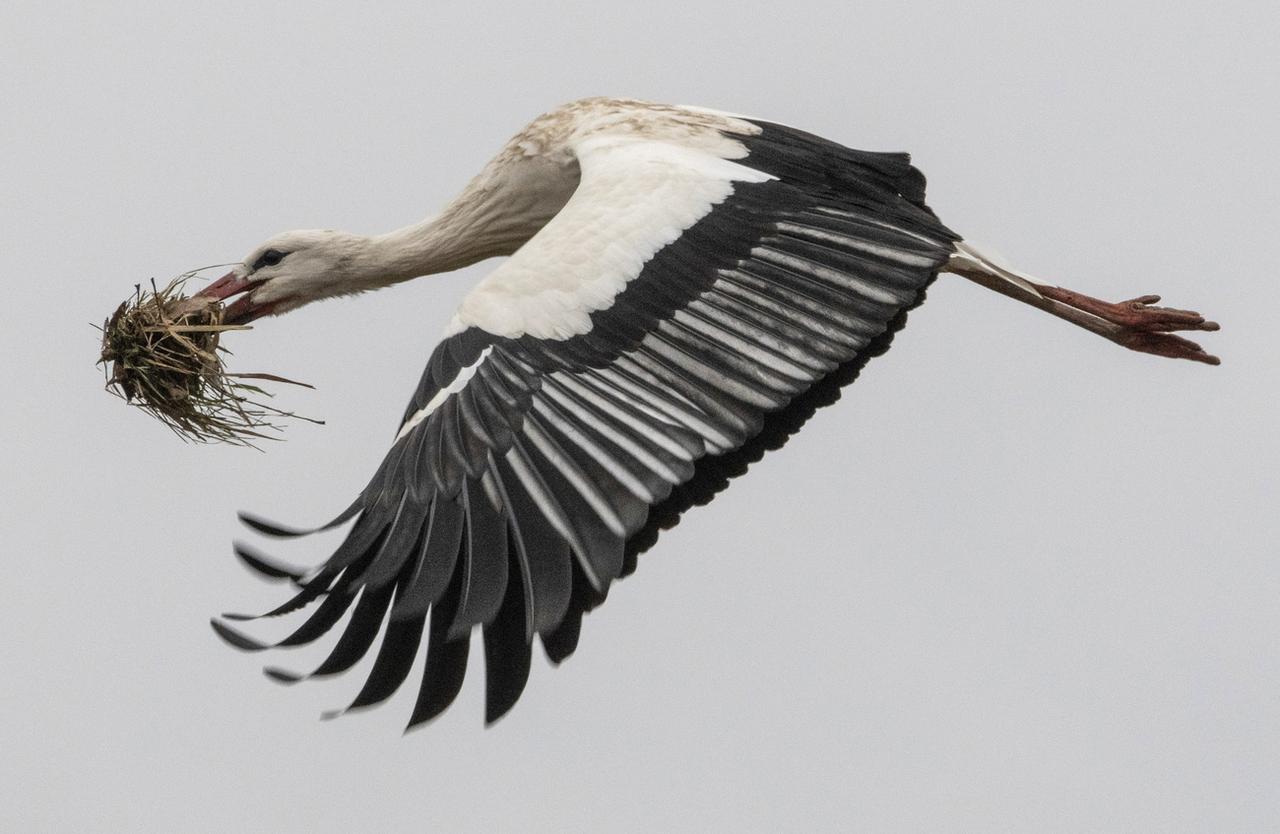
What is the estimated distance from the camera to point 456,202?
30.8 ft

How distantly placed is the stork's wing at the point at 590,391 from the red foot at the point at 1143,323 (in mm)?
1726

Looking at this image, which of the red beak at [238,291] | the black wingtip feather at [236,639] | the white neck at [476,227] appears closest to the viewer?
the black wingtip feather at [236,639]

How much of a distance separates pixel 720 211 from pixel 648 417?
3.63 feet

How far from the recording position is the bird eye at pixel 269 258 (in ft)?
31.3

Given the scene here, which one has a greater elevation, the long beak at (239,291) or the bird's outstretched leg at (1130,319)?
the bird's outstretched leg at (1130,319)

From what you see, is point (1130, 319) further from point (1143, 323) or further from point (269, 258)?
point (269, 258)

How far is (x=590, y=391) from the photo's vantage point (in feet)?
23.8

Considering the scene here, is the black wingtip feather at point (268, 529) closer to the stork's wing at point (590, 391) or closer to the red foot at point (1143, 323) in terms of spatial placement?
the stork's wing at point (590, 391)

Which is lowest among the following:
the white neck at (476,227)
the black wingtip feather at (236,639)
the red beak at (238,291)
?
the black wingtip feather at (236,639)

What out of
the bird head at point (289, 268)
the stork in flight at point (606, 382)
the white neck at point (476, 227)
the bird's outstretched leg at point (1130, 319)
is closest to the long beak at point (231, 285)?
the bird head at point (289, 268)

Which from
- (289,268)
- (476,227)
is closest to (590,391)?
(476,227)

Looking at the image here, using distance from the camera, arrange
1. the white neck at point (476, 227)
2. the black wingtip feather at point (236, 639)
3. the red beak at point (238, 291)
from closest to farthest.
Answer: the black wingtip feather at point (236, 639) → the white neck at point (476, 227) → the red beak at point (238, 291)

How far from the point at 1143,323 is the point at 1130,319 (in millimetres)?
59

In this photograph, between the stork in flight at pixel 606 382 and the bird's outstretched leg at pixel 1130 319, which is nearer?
the stork in flight at pixel 606 382
